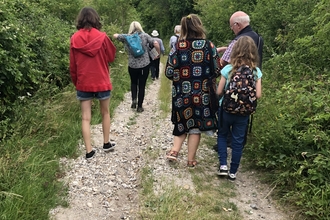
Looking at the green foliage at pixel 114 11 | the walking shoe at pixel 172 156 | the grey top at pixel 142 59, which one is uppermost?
the green foliage at pixel 114 11

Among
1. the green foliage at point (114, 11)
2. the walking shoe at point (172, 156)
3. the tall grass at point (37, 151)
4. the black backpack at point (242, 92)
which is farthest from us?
the green foliage at point (114, 11)

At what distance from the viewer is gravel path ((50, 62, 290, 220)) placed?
358cm

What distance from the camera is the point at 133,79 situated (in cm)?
745

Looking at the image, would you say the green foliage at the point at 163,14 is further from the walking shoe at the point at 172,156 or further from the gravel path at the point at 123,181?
the walking shoe at the point at 172,156

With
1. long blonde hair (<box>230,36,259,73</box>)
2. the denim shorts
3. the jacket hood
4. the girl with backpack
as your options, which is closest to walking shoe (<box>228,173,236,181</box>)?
the girl with backpack

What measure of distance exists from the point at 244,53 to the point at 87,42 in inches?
83.7

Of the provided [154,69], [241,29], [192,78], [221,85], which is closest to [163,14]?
[154,69]

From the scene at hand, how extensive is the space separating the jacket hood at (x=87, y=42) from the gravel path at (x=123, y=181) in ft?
5.34

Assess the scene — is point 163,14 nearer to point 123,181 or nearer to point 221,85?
point 221,85

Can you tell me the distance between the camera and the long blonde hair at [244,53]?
153 inches

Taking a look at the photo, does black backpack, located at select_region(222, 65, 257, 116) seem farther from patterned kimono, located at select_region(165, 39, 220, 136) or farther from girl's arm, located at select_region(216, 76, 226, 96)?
patterned kimono, located at select_region(165, 39, 220, 136)

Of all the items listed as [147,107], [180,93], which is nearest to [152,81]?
[147,107]

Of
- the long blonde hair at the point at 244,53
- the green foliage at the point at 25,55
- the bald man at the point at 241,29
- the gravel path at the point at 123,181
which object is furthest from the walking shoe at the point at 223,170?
the green foliage at the point at 25,55

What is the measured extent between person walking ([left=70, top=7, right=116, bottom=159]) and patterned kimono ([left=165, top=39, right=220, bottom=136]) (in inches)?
37.1
